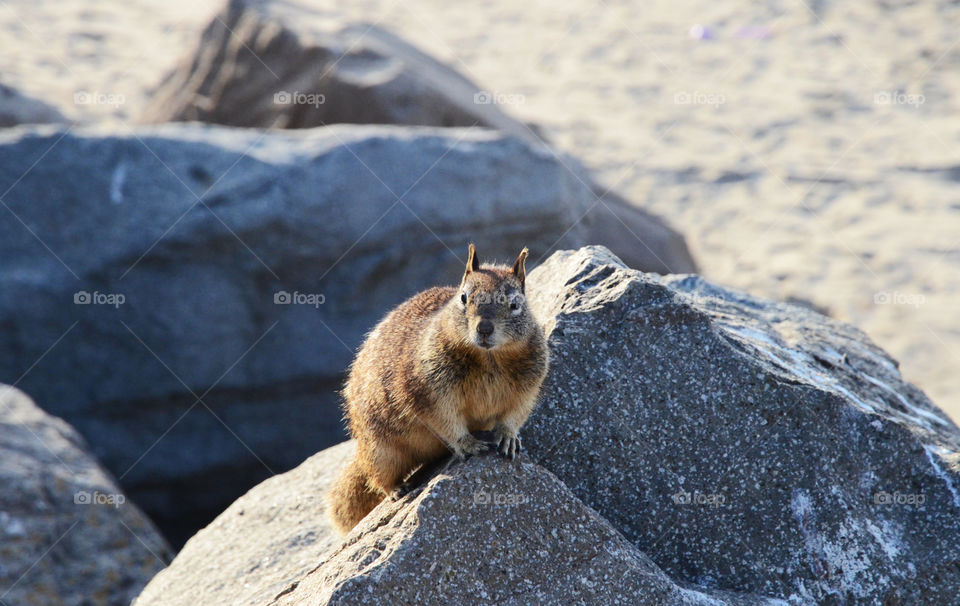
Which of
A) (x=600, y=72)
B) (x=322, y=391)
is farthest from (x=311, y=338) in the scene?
(x=600, y=72)

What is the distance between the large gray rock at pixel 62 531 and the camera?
5758 mm

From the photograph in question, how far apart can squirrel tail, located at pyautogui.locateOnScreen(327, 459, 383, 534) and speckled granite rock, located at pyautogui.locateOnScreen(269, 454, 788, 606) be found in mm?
490

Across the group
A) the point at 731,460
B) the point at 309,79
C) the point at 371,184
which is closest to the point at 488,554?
the point at 731,460

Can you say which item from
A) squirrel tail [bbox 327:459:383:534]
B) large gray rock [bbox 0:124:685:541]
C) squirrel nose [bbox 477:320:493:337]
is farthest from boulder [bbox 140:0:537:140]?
squirrel nose [bbox 477:320:493:337]

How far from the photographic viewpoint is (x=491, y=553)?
3723mm

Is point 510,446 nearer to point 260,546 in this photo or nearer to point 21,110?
point 260,546

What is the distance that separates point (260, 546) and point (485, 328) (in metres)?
1.81

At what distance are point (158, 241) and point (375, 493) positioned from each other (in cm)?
402

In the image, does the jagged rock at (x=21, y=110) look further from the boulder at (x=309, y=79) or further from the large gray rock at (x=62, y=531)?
the large gray rock at (x=62, y=531)

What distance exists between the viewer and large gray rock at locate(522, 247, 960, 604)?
412cm

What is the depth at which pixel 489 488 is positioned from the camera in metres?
3.81

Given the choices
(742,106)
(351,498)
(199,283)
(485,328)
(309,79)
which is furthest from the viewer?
(742,106)

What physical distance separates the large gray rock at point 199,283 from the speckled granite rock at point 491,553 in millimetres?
4140

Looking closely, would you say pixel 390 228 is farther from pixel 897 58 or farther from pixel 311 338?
pixel 897 58
